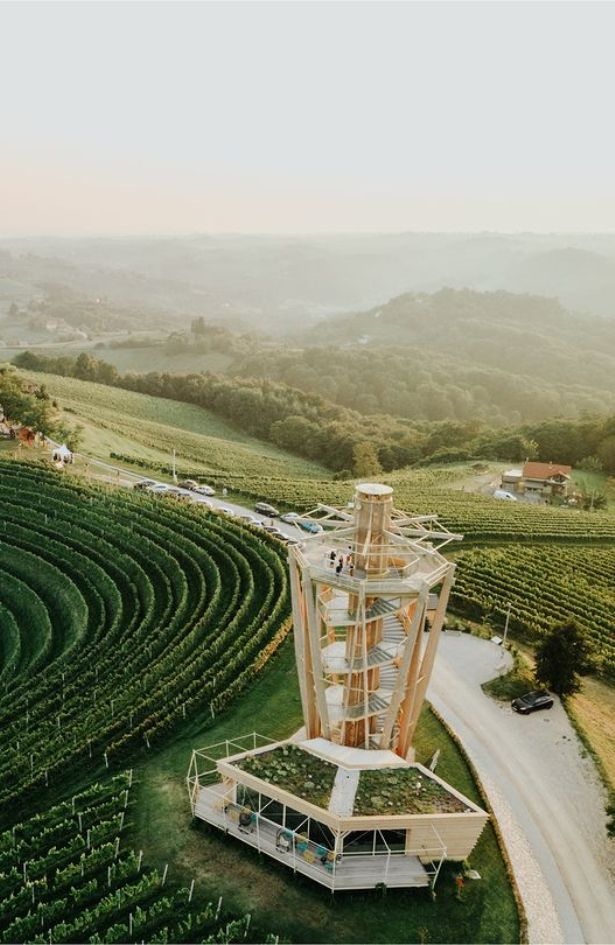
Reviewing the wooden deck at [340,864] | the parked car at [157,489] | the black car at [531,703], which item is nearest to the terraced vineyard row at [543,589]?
the black car at [531,703]

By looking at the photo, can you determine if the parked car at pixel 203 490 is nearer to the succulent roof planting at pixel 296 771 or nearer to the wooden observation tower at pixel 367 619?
the wooden observation tower at pixel 367 619

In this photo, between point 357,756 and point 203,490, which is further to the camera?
point 203,490

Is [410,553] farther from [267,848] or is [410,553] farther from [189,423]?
[189,423]

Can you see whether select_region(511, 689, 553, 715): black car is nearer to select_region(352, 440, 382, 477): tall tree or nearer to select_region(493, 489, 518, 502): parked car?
select_region(493, 489, 518, 502): parked car

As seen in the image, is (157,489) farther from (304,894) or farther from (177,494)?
(304,894)

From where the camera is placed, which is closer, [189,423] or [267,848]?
[267,848]

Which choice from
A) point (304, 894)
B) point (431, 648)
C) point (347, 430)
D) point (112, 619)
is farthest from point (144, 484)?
point (347, 430)

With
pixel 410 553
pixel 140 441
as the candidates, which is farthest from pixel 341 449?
pixel 410 553
